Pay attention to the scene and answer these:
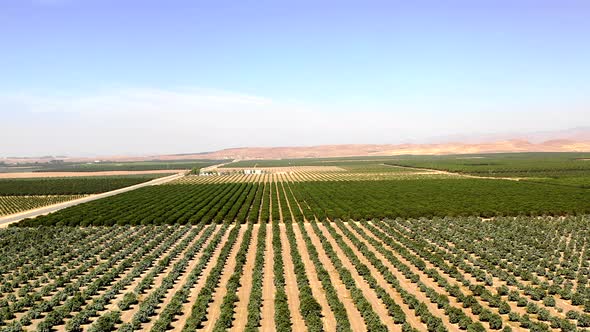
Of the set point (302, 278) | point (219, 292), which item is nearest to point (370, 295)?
point (302, 278)

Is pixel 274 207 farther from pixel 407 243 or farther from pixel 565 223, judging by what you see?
pixel 565 223

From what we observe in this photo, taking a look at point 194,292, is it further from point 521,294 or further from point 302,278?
point 521,294

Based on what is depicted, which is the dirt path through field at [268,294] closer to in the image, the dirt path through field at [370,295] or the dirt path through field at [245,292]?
the dirt path through field at [245,292]

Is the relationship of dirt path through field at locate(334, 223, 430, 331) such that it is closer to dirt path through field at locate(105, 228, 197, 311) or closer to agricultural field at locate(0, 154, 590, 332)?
agricultural field at locate(0, 154, 590, 332)

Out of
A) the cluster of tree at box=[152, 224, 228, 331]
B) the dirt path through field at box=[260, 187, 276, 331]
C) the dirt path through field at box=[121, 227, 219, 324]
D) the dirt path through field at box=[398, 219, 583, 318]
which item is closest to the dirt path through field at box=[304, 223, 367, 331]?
the dirt path through field at box=[260, 187, 276, 331]

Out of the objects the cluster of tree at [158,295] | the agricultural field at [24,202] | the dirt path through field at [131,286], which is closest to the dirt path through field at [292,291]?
the cluster of tree at [158,295]
